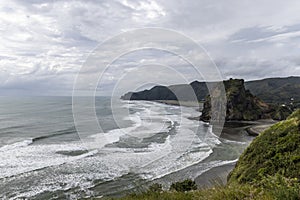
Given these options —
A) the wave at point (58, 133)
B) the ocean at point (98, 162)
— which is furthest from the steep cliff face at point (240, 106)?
the ocean at point (98, 162)

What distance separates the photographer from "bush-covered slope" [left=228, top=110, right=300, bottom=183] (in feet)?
36.8

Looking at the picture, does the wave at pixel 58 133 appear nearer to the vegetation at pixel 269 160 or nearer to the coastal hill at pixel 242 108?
the vegetation at pixel 269 160

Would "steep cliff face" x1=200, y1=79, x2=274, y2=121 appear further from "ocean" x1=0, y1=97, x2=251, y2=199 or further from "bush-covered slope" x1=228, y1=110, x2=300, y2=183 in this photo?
"bush-covered slope" x1=228, y1=110, x2=300, y2=183

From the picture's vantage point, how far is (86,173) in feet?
59.4

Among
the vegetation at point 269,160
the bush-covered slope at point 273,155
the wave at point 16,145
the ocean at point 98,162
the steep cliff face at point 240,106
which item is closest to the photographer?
the vegetation at point 269,160

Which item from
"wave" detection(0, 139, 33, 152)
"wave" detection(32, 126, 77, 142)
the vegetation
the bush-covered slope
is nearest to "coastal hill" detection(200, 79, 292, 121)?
"wave" detection(32, 126, 77, 142)

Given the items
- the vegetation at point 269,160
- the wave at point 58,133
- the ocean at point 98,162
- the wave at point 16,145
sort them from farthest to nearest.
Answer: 1. the wave at point 58,133
2. the wave at point 16,145
3. the ocean at point 98,162
4. the vegetation at point 269,160

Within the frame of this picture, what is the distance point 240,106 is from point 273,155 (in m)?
53.6

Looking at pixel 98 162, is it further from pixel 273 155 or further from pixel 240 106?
pixel 240 106

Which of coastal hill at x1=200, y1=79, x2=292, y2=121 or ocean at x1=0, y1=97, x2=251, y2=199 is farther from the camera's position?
A: coastal hill at x1=200, y1=79, x2=292, y2=121

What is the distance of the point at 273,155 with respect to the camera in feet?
42.5

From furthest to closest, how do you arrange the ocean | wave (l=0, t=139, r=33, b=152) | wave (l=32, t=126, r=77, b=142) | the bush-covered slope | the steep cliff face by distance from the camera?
1. the steep cliff face
2. wave (l=32, t=126, r=77, b=142)
3. wave (l=0, t=139, r=33, b=152)
4. the ocean
5. the bush-covered slope

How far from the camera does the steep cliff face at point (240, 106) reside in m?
61.7

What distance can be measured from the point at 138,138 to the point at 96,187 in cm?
1701
